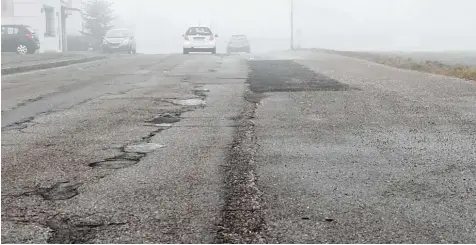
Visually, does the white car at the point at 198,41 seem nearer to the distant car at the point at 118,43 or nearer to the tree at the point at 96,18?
the distant car at the point at 118,43

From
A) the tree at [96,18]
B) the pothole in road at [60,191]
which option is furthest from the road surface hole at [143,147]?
the tree at [96,18]

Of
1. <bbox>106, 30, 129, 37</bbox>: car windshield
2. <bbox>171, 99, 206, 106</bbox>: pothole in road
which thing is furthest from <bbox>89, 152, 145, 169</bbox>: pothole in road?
<bbox>106, 30, 129, 37</bbox>: car windshield

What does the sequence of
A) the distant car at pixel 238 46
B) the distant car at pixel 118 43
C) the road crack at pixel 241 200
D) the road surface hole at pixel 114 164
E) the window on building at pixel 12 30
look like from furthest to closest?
the distant car at pixel 238 46, the distant car at pixel 118 43, the window on building at pixel 12 30, the road surface hole at pixel 114 164, the road crack at pixel 241 200

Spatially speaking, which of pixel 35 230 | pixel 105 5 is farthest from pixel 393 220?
pixel 105 5

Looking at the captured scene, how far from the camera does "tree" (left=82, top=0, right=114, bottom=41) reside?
58.3 metres

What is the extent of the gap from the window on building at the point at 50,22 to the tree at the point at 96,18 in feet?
28.0

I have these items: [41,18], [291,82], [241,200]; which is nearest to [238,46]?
[41,18]

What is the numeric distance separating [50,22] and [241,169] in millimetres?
46983

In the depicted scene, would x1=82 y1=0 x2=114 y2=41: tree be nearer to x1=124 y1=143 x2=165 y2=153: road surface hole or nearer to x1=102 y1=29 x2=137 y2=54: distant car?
x1=102 y1=29 x2=137 y2=54: distant car

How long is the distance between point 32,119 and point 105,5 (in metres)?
53.2

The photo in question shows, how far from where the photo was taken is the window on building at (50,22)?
4834 cm

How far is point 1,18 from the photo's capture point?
4422cm

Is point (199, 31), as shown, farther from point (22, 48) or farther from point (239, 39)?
point (22, 48)

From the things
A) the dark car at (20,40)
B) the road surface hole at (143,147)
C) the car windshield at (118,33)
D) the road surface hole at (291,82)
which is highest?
the car windshield at (118,33)
